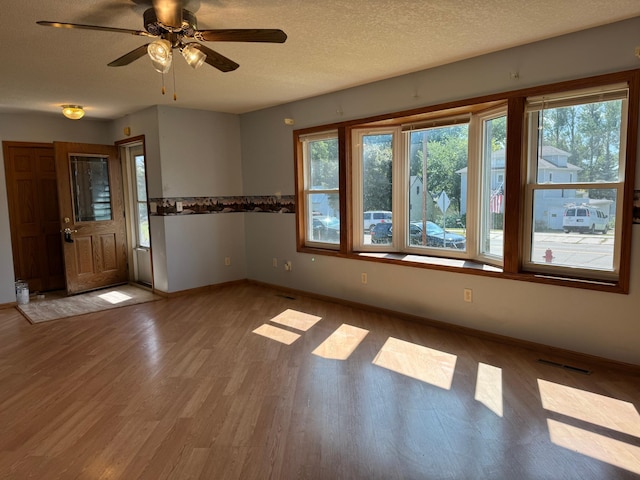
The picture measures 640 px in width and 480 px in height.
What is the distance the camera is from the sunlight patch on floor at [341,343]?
10.9ft

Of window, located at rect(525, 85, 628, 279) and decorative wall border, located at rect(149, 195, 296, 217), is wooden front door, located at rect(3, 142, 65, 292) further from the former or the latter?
window, located at rect(525, 85, 628, 279)

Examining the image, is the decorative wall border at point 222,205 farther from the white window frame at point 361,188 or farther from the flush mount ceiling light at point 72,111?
the flush mount ceiling light at point 72,111

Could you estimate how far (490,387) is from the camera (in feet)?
8.93

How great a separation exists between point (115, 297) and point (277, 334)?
277 cm

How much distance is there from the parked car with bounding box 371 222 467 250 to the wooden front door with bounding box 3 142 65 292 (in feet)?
15.4

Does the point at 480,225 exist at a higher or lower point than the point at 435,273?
higher

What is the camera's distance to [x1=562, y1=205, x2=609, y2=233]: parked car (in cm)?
300

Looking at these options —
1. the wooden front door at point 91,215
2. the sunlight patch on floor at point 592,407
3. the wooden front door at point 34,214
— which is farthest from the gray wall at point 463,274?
the wooden front door at point 34,214

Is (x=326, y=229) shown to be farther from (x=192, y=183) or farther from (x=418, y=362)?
(x=418, y=362)

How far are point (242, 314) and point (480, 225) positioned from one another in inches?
106

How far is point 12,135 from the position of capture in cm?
535

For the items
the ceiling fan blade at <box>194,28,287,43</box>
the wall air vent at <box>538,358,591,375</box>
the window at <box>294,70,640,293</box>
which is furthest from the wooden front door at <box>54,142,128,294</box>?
the wall air vent at <box>538,358,591,375</box>

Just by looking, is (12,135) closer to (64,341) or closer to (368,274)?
(64,341)

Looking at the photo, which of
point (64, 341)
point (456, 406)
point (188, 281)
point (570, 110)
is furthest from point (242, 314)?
point (570, 110)
